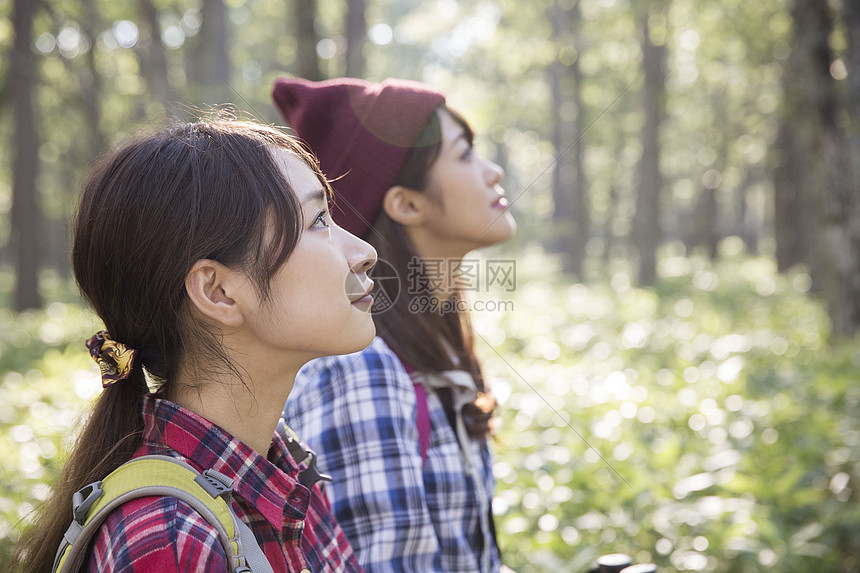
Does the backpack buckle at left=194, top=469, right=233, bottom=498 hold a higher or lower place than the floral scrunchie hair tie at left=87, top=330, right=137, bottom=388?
lower

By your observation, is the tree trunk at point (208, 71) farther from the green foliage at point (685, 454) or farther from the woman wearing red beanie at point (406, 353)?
the woman wearing red beanie at point (406, 353)

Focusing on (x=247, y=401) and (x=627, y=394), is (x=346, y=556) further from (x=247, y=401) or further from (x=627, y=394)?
(x=627, y=394)

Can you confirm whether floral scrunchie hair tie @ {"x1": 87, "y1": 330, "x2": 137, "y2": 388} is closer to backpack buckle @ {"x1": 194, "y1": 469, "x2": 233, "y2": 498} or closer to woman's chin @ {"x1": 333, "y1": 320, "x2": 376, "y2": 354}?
backpack buckle @ {"x1": 194, "y1": 469, "x2": 233, "y2": 498}

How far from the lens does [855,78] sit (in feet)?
18.8

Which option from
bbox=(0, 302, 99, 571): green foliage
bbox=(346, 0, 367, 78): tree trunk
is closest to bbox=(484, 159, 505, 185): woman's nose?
bbox=(0, 302, 99, 571): green foliage

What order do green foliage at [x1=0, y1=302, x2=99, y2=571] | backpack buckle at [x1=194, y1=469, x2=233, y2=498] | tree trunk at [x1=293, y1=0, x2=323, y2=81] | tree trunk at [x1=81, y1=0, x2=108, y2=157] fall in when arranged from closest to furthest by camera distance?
backpack buckle at [x1=194, y1=469, x2=233, y2=498]
green foliage at [x1=0, y1=302, x2=99, y2=571]
tree trunk at [x1=293, y1=0, x2=323, y2=81]
tree trunk at [x1=81, y1=0, x2=108, y2=157]

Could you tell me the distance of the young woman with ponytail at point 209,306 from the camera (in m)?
1.20

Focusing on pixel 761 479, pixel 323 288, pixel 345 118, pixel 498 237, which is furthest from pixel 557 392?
pixel 323 288

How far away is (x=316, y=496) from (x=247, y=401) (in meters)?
0.33

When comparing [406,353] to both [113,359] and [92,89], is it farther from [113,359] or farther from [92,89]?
[92,89]

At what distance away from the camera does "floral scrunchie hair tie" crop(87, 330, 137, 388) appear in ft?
4.10

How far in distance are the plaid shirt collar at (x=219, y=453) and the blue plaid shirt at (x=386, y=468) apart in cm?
41

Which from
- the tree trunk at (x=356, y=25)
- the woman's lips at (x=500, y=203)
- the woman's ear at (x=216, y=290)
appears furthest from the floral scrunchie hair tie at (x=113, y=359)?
the tree trunk at (x=356, y=25)

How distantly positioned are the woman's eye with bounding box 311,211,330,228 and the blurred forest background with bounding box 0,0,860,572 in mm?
402
